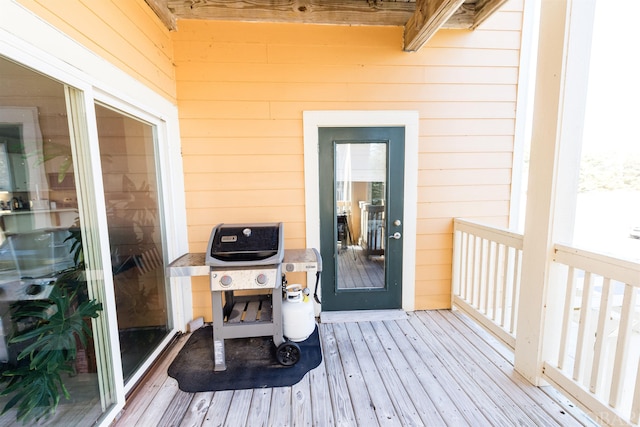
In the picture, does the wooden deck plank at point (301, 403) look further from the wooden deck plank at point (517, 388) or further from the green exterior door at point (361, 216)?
the wooden deck plank at point (517, 388)

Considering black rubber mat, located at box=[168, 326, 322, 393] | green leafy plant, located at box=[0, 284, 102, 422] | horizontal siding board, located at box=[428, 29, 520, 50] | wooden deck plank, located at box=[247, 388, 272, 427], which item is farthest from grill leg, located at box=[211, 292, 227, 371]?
horizontal siding board, located at box=[428, 29, 520, 50]

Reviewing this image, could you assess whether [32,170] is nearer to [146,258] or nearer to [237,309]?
[146,258]

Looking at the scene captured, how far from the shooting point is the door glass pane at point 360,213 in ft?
8.46

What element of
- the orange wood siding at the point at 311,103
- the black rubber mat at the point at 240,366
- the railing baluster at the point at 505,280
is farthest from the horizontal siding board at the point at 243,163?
the railing baluster at the point at 505,280

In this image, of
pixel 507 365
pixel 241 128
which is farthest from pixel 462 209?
pixel 241 128

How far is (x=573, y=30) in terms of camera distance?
1.52 metres

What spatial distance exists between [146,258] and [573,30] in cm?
322

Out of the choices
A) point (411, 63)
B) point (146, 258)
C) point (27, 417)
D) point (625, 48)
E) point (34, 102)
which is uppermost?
point (411, 63)

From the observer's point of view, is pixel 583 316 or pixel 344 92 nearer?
pixel 583 316

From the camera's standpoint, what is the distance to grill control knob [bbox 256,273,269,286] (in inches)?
72.1

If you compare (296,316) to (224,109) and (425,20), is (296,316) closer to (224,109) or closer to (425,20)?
(224,109)

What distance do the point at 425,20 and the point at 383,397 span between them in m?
2.78

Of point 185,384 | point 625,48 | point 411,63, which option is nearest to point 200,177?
point 185,384

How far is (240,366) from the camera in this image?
6.54 ft
